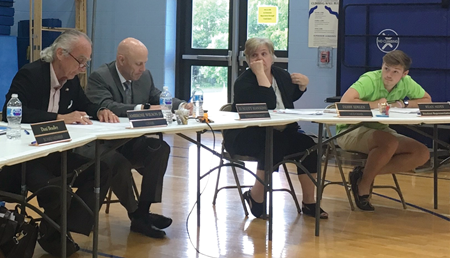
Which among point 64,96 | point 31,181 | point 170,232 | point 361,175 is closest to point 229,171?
point 361,175

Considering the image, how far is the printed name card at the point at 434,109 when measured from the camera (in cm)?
352

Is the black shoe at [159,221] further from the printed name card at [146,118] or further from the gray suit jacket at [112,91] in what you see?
the printed name card at [146,118]

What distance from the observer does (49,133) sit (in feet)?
7.70

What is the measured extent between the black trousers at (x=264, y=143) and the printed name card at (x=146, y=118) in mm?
792

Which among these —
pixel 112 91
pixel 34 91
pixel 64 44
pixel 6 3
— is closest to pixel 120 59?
pixel 112 91

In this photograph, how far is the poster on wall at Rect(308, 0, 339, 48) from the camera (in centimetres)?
622

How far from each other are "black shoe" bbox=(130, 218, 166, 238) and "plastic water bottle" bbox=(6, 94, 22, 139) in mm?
979

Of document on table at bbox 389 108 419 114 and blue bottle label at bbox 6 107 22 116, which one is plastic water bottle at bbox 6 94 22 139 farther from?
document on table at bbox 389 108 419 114

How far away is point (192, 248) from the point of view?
123 inches

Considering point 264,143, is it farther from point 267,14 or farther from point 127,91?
point 267,14

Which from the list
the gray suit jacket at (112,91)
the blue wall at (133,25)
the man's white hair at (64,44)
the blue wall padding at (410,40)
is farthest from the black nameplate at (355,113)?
the blue wall at (133,25)

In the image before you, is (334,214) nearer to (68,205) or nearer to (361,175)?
(361,175)

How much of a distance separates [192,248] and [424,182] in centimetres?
261

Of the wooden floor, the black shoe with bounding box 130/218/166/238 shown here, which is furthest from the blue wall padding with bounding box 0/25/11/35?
the black shoe with bounding box 130/218/166/238
